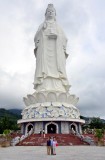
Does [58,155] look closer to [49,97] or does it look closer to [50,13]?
[49,97]

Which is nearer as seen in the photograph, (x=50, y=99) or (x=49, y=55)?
(x=50, y=99)

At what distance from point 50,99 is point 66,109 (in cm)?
232

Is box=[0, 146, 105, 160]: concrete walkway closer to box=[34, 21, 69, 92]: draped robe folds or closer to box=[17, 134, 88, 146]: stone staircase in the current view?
box=[17, 134, 88, 146]: stone staircase

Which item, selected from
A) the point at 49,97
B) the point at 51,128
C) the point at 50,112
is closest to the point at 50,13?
the point at 49,97

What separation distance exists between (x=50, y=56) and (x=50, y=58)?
0.31 meters

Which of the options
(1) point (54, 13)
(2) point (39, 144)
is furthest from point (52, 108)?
(1) point (54, 13)

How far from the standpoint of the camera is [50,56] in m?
34.8

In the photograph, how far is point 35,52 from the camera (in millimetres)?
37031

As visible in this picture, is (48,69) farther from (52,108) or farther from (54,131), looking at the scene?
(54,131)

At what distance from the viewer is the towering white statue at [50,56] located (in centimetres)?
3331

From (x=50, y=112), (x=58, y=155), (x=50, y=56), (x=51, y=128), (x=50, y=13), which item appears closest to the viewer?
(x=58, y=155)

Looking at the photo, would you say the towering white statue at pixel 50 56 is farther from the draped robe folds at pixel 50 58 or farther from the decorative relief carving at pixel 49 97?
the decorative relief carving at pixel 49 97

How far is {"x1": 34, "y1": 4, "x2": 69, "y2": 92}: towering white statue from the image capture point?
33.3m

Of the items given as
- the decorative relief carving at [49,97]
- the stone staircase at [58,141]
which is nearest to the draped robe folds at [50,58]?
the decorative relief carving at [49,97]
